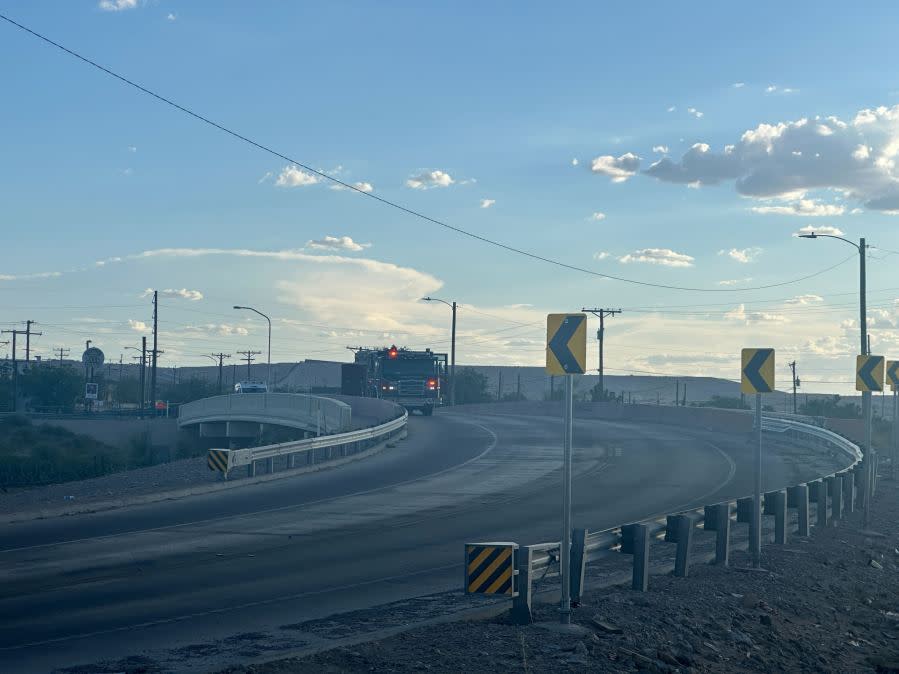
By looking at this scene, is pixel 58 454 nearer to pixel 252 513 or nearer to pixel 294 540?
pixel 252 513

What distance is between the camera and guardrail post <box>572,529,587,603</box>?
447 inches

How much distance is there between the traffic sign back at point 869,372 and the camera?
877 inches

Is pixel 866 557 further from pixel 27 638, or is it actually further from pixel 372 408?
pixel 372 408

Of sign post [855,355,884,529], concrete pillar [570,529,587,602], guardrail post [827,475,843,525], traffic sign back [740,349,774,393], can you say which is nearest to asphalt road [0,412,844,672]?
concrete pillar [570,529,587,602]

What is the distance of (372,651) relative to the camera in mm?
9344

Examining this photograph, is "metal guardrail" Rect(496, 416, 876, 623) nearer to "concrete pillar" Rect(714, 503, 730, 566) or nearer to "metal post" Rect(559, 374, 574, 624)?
"concrete pillar" Rect(714, 503, 730, 566)

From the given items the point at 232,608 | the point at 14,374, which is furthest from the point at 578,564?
the point at 14,374

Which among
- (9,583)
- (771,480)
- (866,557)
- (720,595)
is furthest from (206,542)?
(771,480)

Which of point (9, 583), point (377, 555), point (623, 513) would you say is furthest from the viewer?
point (623, 513)

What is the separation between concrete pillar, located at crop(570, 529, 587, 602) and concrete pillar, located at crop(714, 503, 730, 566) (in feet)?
13.8

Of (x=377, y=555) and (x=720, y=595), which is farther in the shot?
(x=377, y=555)

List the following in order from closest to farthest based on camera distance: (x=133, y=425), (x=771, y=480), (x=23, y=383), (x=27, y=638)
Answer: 1. (x=27, y=638)
2. (x=771, y=480)
3. (x=133, y=425)
4. (x=23, y=383)

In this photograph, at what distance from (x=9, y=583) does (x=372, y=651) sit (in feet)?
20.8

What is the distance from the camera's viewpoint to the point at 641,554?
41.1ft
